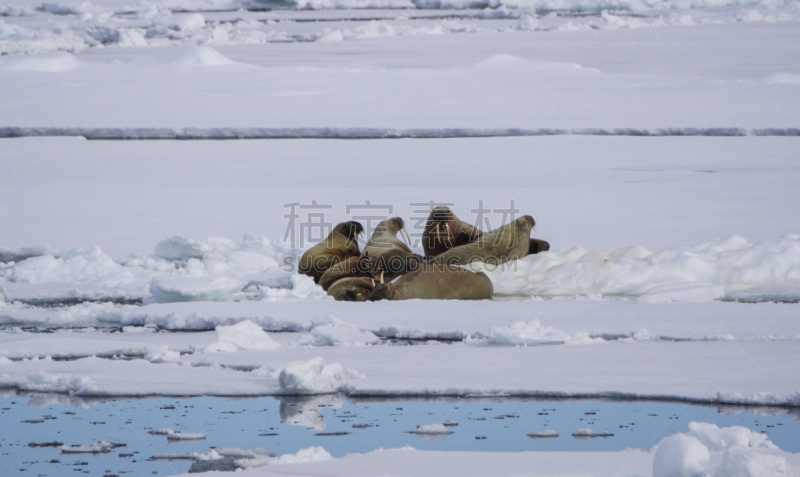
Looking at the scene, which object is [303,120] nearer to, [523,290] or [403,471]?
[523,290]

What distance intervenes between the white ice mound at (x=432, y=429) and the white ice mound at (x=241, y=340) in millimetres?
1474

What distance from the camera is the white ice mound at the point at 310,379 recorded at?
344cm

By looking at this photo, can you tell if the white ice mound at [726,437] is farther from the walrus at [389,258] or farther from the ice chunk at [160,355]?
the walrus at [389,258]

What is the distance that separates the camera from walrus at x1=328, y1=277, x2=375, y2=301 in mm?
5629

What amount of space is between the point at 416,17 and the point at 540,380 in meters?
20.6

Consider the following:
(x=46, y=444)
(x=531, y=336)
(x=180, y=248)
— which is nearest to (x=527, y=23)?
(x=180, y=248)

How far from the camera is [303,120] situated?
12.3 metres

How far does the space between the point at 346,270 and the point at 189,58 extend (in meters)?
11.1

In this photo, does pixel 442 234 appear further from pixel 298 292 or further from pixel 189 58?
pixel 189 58

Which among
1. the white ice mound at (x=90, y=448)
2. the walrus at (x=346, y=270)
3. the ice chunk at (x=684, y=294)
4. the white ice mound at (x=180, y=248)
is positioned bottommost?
the white ice mound at (x=180, y=248)

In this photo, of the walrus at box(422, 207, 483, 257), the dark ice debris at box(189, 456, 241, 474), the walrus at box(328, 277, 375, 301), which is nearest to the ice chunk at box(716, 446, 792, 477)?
the dark ice debris at box(189, 456, 241, 474)

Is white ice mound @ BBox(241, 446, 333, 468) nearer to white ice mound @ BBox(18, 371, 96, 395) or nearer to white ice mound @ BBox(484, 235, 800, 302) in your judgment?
white ice mound @ BBox(18, 371, 96, 395)

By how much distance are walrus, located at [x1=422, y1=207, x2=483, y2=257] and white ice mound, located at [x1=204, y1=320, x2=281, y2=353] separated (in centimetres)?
269

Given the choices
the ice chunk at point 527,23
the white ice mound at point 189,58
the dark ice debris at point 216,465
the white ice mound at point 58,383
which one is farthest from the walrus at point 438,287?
the ice chunk at point 527,23
